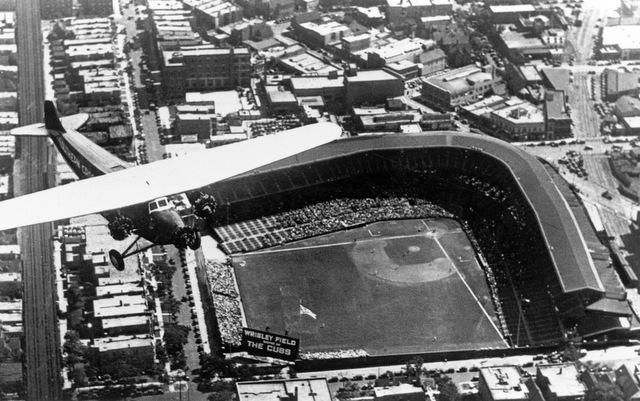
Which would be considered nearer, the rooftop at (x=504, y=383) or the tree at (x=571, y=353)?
the rooftop at (x=504, y=383)

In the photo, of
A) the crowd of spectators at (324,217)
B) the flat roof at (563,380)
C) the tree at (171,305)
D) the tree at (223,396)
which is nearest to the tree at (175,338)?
the tree at (171,305)

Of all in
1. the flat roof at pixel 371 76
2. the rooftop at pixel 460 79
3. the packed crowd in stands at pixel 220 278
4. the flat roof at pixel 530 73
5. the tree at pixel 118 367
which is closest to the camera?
the tree at pixel 118 367

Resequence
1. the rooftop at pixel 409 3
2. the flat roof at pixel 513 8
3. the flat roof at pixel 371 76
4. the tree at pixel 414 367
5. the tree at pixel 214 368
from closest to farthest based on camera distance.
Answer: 1. the tree at pixel 214 368
2. the tree at pixel 414 367
3. the flat roof at pixel 371 76
4. the rooftop at pixel 409 3
5. the flat roof at pixel 513 8

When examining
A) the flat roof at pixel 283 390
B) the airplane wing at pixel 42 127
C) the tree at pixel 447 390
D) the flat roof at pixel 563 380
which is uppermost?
the airplane wing at pixel 42 127

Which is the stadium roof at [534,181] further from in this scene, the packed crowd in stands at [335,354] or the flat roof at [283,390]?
the flat roof at [283,390]

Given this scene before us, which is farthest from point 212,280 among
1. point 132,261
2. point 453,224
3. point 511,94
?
point 511,94

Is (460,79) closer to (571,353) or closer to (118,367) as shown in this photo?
(571,353)

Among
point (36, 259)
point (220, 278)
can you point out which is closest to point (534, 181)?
point (220, 278)

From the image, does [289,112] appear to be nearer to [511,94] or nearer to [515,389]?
[511,94]
